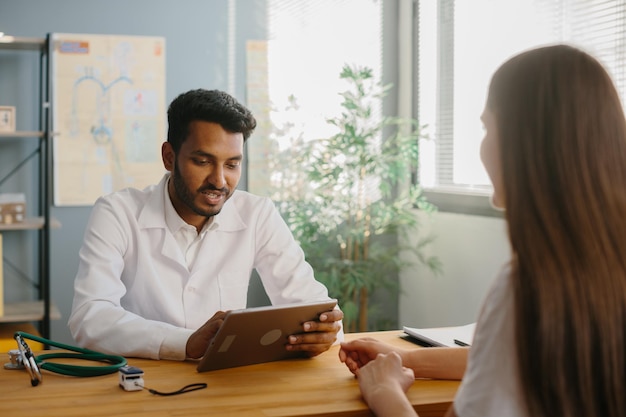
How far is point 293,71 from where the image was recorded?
14.7 feet

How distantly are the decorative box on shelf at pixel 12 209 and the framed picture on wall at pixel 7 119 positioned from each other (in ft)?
1.05

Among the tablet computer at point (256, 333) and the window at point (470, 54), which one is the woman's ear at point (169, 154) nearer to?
the tablet computer at point (256, 333)

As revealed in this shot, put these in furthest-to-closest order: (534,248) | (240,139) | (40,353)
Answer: (240,139) < (40,353) < (534,248)

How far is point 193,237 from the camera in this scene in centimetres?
236

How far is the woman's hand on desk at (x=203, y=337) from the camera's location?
1.74 m

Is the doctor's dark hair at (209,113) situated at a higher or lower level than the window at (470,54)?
lower

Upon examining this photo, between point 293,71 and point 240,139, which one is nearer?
point 240,139

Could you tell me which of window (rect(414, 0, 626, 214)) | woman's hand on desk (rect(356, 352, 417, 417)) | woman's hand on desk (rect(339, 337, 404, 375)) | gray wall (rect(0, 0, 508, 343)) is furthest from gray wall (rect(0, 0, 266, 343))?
woman's hand on desk (rect(356, 352, 417, 417))

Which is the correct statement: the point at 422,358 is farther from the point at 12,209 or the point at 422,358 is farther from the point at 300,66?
the point at 300,66

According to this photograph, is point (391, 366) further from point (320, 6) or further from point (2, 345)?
point (320, 6)

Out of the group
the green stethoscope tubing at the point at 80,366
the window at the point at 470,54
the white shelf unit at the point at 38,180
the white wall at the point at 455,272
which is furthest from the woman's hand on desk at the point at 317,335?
the white shelf unit at the point at 38,180

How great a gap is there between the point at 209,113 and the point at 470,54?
2.08 m

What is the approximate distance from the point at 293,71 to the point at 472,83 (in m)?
1.02

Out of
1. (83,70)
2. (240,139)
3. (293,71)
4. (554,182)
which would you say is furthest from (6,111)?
(554,182)
